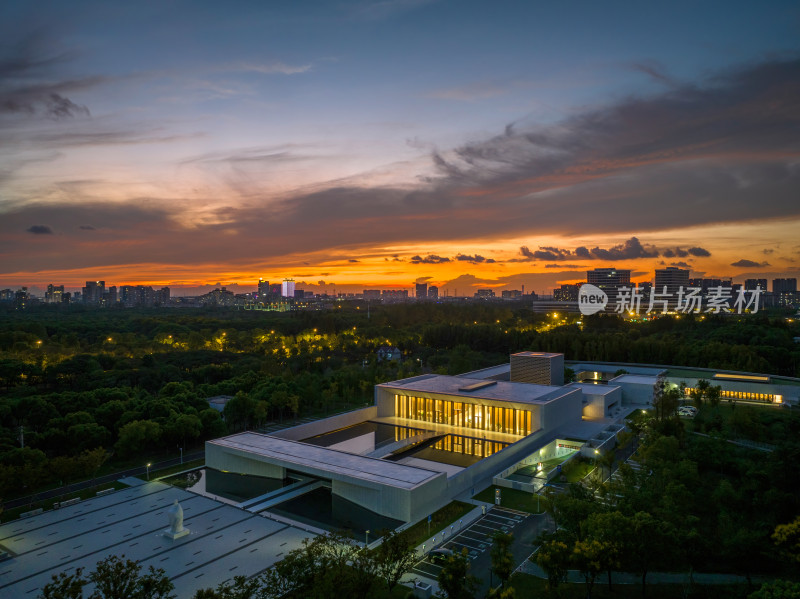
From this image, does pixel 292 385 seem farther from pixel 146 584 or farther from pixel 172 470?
pixel 146 584

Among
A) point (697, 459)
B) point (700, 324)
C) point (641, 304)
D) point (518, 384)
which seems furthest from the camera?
point (641, 304)

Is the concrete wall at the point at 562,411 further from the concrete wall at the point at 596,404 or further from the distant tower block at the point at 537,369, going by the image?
the distant tower block at the point at 537,369

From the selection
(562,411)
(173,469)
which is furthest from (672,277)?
(173,469)

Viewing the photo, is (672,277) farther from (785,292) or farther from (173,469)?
(173,469)

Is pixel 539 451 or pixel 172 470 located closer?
pixel 172 470

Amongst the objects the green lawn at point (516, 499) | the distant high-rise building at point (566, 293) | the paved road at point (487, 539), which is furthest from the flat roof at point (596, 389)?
the distant high-rise building at point (566, 293)

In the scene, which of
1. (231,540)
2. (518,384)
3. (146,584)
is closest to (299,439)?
(231,540)
